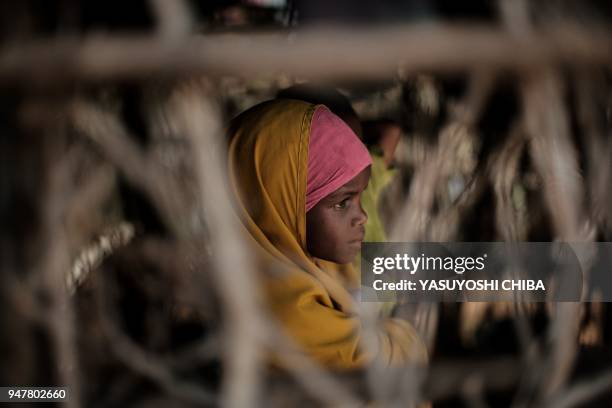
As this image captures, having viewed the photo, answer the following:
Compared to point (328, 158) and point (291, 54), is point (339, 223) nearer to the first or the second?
point (328, 158)

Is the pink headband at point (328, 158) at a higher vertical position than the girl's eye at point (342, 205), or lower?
higher

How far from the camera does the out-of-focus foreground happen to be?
1.99 ft

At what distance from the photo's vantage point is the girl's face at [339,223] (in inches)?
24.1

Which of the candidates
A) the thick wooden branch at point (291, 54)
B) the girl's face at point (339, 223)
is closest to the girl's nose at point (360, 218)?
the girl's face at point (339, 223)

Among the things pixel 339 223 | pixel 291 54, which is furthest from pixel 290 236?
pixel 291 54

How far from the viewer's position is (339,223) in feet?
2.05

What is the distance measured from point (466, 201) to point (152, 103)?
415mm

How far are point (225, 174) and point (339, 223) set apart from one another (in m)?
0.13

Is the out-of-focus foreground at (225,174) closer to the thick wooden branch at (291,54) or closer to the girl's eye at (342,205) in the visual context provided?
the thick wooden branch at (291,54)

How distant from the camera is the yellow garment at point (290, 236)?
23.4 inches

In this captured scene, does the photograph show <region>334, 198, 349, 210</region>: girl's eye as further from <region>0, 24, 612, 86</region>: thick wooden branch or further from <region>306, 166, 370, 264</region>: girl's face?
<region>0, 24, 612, 86</region>: thick wooden branch

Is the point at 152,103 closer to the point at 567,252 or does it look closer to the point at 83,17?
the point at 83,17

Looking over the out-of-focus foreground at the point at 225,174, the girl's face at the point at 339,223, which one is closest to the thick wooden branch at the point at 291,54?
the out-of-focus foreground at the point at 225,174

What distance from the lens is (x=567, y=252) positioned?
2.30ft
